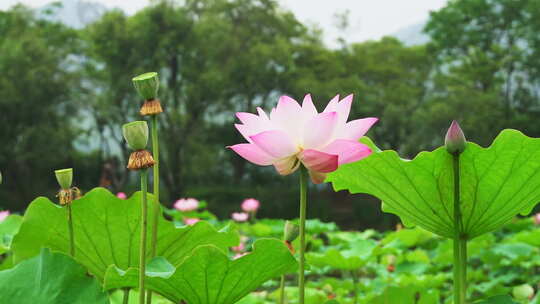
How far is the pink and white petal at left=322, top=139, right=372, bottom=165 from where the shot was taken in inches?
18.6

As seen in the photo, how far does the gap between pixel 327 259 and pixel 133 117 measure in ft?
33.0

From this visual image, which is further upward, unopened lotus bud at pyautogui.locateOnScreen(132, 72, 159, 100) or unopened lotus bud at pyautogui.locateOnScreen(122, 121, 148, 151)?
unopened lotus bud at pyautogui.locateOnScreen(132, 72, 159, 100)

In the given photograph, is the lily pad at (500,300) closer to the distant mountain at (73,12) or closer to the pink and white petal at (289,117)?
the pink and white petal at (289,117)

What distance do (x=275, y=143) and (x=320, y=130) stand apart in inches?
1.5

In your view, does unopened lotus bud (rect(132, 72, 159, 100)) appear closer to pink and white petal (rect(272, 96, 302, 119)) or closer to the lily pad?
pink and white petal (rect(272, 96, 302, 119))

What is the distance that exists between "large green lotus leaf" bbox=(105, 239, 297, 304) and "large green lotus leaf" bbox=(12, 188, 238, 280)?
79 mm

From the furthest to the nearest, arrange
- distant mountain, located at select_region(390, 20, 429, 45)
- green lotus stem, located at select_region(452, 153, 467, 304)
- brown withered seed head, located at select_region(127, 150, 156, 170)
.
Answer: distant mountain, located at select_region(390, 20, 429, 45) < green lotus stem, located at select_region(452, 153, 467, 304) < brown withered seed head, located at select_region(127, 150, 156, 170)

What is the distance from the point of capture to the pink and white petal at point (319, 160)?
47cm

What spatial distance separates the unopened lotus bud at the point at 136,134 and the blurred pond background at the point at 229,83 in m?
8.64

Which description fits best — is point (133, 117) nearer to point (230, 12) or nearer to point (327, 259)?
point (230, 12)

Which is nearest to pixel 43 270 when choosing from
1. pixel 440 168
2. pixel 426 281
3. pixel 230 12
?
pixel 440 168

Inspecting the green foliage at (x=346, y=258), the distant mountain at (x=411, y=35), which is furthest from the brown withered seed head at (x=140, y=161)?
the distant mountain at (x=411, y=35)

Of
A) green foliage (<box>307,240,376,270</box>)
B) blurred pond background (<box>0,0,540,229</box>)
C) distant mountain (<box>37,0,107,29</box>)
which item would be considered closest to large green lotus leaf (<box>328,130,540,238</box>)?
green foliage (<box>307,240,376,270</box>)

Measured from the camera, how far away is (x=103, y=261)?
0.63m
